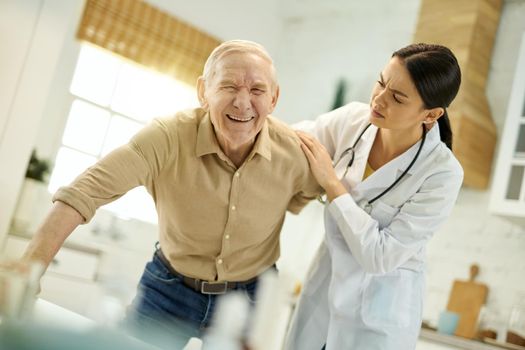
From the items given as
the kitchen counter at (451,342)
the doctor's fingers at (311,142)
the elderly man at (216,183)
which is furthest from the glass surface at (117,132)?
the doctor's fingers at (311,142)

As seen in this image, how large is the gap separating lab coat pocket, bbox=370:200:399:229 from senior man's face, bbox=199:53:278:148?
1.36 feet

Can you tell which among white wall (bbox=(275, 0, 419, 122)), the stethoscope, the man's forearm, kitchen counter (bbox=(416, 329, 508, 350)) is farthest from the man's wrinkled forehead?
white wall (bbox=(275, 0, 419, 122))

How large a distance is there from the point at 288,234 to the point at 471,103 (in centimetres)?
217

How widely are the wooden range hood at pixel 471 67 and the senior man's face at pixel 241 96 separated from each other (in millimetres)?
2810

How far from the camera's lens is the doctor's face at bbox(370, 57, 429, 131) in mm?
1779

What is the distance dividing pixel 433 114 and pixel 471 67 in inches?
112

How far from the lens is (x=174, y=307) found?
1.89 metres

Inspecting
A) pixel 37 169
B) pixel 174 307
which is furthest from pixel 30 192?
pixel 174 307

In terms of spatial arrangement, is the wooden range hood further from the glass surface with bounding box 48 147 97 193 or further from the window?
the glass surface with bounding box 48 147 97 193

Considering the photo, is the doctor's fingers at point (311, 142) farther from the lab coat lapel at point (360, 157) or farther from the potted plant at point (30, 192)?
the potted plant at point (30, 192)

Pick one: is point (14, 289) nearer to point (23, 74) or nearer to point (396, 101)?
point (396, 101)

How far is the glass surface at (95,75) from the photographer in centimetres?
541

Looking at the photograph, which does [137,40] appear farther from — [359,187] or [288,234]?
[359,187]

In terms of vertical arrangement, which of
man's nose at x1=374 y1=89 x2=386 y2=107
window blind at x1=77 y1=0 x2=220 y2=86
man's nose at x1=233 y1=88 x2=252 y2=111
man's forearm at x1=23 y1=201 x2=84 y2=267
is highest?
window blind at x1=77 y1=0 x2=220 y2=86
